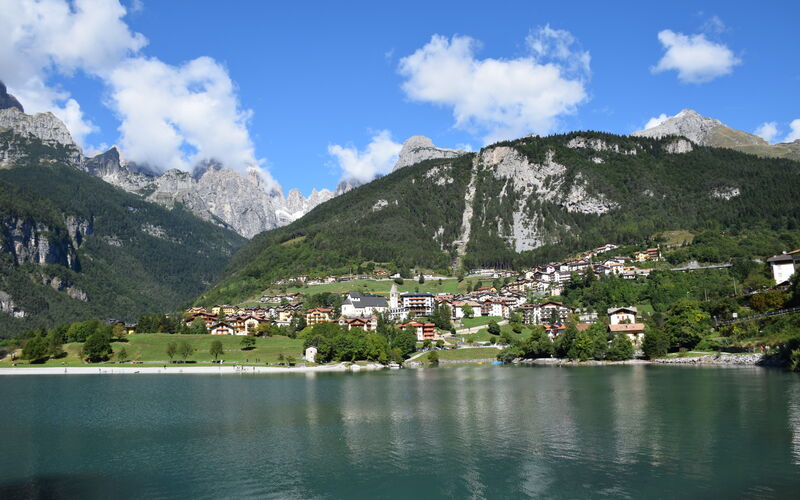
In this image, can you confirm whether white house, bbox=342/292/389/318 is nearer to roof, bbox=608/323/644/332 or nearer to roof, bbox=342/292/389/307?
roof, bbox=342/292/389/307

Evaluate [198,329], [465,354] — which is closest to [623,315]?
[465,354]

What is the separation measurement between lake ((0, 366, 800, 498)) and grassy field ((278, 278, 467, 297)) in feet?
344

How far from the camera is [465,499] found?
83.6 feet

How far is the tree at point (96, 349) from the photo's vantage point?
10644 cm

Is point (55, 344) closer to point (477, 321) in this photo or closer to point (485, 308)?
point (477, 321)

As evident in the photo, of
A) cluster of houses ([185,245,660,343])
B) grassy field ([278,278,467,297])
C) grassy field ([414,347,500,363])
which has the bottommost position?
grassy field ([414,347,500,363])

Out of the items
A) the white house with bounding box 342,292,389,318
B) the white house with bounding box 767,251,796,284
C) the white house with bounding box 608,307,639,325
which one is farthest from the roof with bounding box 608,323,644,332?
the white house with bounding box 342,292,389,318

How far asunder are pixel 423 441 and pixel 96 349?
8931cm

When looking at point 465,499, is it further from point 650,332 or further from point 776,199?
point 776,199

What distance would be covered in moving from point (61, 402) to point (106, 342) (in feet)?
177

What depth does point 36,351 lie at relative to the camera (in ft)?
357

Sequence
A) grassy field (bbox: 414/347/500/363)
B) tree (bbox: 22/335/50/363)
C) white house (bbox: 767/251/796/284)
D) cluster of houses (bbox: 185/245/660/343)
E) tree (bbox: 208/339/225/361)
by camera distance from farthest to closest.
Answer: cluster of houses (bbox: 185/245/660/343)
tree (bbox: 22/335/50/363)
tree (bbox: 208/339/225/361)
grassy field (bbox: 414/347/500/363)
white house (bbox: 767/251/796/284)

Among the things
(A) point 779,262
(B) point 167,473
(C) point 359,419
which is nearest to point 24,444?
(B) point 167,473

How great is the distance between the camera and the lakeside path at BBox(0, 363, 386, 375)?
313 ft
